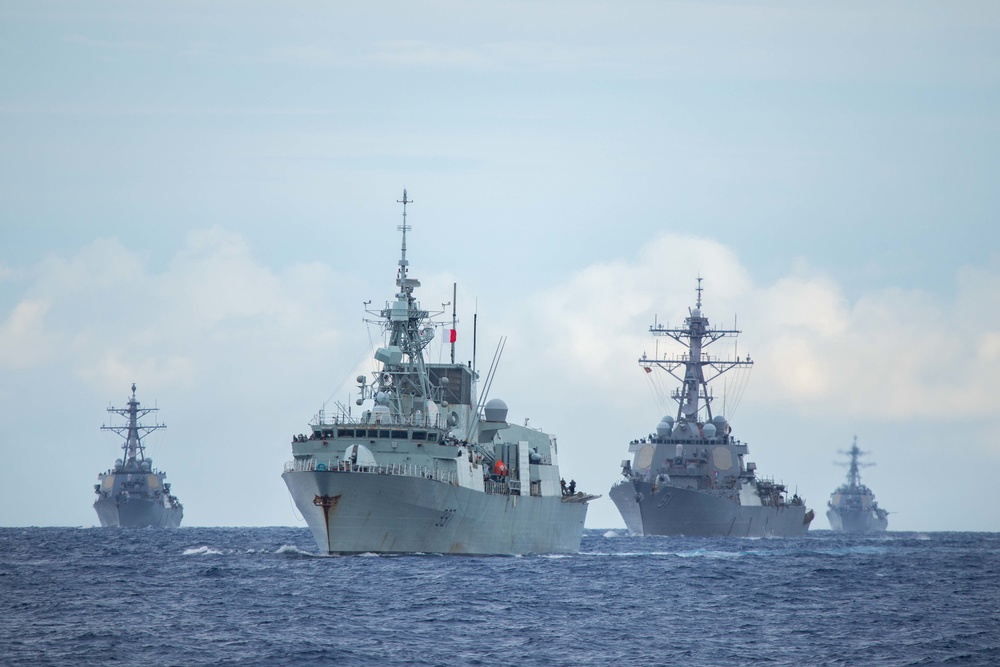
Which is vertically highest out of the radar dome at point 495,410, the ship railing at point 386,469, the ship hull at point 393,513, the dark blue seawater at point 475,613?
the radar dome at point 495,410

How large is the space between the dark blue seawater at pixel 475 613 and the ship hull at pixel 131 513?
75.5 metres

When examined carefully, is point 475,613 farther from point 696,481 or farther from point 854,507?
point 854,507

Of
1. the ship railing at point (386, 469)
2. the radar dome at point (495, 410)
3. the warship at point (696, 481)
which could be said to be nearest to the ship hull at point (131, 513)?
the warship at point (696, 481)

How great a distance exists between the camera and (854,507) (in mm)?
159750

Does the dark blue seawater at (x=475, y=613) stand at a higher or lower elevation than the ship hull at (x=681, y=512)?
lower

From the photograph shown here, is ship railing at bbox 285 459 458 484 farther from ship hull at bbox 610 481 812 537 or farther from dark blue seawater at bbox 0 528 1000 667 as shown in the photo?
ship hull at bbox 610 481 812 537

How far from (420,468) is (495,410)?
850 centimetres

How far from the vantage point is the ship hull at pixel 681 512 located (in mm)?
86688

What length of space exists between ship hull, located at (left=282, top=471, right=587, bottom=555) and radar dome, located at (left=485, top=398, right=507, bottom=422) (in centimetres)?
444

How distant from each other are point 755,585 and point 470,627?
15367mm

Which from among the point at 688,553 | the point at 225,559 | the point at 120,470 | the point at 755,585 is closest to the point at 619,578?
the point at 755,585

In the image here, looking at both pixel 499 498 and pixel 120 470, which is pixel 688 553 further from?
pixel 120 470

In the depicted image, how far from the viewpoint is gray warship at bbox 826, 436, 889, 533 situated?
160m

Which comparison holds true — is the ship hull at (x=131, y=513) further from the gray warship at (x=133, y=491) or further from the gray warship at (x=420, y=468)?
the gray warship at (x=420, y=468)
